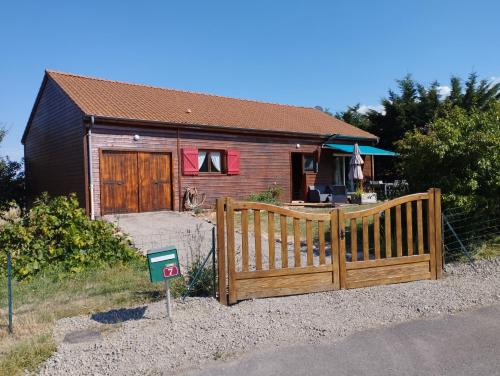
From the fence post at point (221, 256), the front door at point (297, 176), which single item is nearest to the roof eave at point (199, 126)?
the front door at point (297, 176)

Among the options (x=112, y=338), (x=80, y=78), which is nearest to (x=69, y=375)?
(x=112, y=338)

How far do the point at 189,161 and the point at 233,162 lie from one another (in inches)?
74.7

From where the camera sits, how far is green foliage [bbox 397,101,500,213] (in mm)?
7180

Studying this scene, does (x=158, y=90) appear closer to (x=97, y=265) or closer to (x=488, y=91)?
(x=97, y=265)

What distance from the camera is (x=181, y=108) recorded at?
1684cm

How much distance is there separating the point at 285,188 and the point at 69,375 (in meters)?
14.7

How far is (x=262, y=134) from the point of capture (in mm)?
17047

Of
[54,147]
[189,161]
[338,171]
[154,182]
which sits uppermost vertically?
[54,147]

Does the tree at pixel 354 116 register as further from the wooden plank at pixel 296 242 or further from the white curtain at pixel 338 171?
the wooden plank at pixel 296 242

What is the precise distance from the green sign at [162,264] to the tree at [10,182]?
47.5ft

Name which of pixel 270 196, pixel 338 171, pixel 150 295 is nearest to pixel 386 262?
pixel 150 295

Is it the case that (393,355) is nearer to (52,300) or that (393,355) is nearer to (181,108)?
(52,300)

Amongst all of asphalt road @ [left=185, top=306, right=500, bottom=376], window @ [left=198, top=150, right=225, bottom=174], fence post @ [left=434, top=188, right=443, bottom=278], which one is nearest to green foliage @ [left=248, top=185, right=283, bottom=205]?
window @ [left=198, top=150, right=225, bottom=174]

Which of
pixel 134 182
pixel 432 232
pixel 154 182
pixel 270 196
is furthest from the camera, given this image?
pixel 270 196
